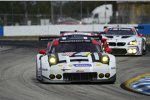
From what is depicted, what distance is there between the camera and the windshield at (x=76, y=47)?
1387cm

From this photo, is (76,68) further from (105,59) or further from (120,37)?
(120,37)

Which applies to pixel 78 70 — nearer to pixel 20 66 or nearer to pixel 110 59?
pixel 110 59

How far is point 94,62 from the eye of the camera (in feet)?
41.5

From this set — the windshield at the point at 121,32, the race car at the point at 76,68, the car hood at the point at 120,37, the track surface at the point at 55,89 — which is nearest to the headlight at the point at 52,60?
the race car at the point at 76,68

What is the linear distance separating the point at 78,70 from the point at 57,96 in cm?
194

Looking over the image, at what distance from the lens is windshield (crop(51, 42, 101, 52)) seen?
13.9 meters

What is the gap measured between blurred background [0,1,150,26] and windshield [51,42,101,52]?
3752cm

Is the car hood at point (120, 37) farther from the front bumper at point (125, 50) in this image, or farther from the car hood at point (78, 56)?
the car hood at point (78, 56)

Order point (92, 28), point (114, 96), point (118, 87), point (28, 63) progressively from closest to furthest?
point (114, 96)
point (118, 87)
point (28, 63)
point (92, 28)

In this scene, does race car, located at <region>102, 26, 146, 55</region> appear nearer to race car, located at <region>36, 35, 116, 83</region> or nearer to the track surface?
the track surface

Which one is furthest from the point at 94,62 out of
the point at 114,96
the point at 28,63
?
the point at 28,63

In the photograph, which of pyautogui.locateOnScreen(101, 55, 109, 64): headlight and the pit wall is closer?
pyautogui.locateOnScreen(101, 55, 109, 64): headlight

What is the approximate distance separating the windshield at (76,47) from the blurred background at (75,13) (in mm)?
37521

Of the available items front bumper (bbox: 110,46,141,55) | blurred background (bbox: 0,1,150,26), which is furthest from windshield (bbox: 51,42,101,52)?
blurred background (bbox: 0,1,150,26)
